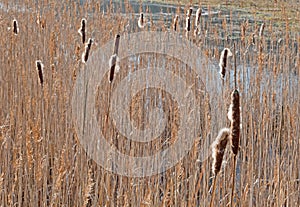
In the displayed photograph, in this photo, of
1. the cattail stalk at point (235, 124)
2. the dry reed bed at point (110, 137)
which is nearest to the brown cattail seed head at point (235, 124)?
the cattail stalk at point (235, 124)

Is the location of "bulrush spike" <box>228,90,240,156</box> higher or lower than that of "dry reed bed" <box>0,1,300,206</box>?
higher

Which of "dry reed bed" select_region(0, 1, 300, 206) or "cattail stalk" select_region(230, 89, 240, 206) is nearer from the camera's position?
"cattail stalk" select_region(230, 89, 240, 206)

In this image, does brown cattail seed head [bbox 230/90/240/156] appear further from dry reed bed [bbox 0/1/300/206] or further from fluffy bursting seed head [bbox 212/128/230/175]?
dry reed bed [bbox 0/1/300/206]

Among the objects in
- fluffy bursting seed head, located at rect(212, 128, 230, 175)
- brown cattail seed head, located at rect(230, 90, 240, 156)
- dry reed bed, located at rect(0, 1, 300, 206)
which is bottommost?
dry reed bed, located at rect(0, 1, 300, 206)

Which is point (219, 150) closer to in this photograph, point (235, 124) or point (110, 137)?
point (235, 124)

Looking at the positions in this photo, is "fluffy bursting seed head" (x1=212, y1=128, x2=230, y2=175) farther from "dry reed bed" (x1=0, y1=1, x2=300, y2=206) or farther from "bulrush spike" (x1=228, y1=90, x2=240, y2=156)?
"dry reed bed" (x1=0, y1=1, x2=300, y2=206)

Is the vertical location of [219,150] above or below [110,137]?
above

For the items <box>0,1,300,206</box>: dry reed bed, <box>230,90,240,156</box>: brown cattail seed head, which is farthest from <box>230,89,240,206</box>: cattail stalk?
<box>0,1,300,206</box>: dry reed bed

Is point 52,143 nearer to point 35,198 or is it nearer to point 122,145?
point 122,145

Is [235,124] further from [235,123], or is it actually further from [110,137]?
[110,137]

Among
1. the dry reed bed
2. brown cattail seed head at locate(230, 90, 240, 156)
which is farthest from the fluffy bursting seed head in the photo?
the dry reed bed

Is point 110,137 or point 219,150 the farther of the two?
point 110,137

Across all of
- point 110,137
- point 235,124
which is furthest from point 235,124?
point 110,137

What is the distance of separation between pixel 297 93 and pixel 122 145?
146 centimetres
